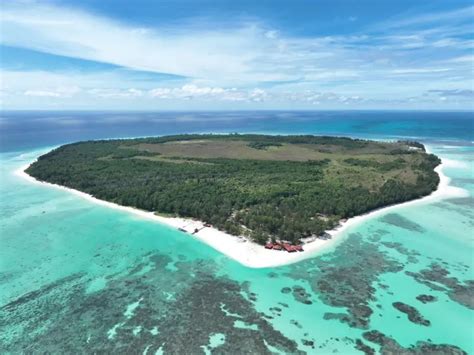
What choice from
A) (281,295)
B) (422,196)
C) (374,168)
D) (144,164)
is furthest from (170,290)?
(374,168)

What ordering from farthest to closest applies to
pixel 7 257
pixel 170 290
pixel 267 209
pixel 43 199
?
pixel 43 199 < pixel 267 209 < pixel 7 257 < pixel 170 290

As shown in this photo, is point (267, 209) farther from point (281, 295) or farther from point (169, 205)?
point (281, 295)

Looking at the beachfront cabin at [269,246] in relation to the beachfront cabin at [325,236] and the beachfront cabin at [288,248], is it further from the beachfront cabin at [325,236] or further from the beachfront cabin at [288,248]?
the beachfront cabin at [325,236]

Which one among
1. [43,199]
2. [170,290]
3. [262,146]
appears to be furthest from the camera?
[262,146]

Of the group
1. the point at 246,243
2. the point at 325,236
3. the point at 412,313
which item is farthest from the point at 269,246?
the point at 412,313

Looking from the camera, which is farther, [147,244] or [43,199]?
[43,199]

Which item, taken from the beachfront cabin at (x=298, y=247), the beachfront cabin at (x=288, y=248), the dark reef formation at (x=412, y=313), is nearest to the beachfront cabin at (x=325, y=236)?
the beachfront cabin at (x=298, y=247)

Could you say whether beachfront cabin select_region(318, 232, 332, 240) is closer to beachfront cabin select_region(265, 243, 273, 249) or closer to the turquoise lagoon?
the turquoise lagoon
